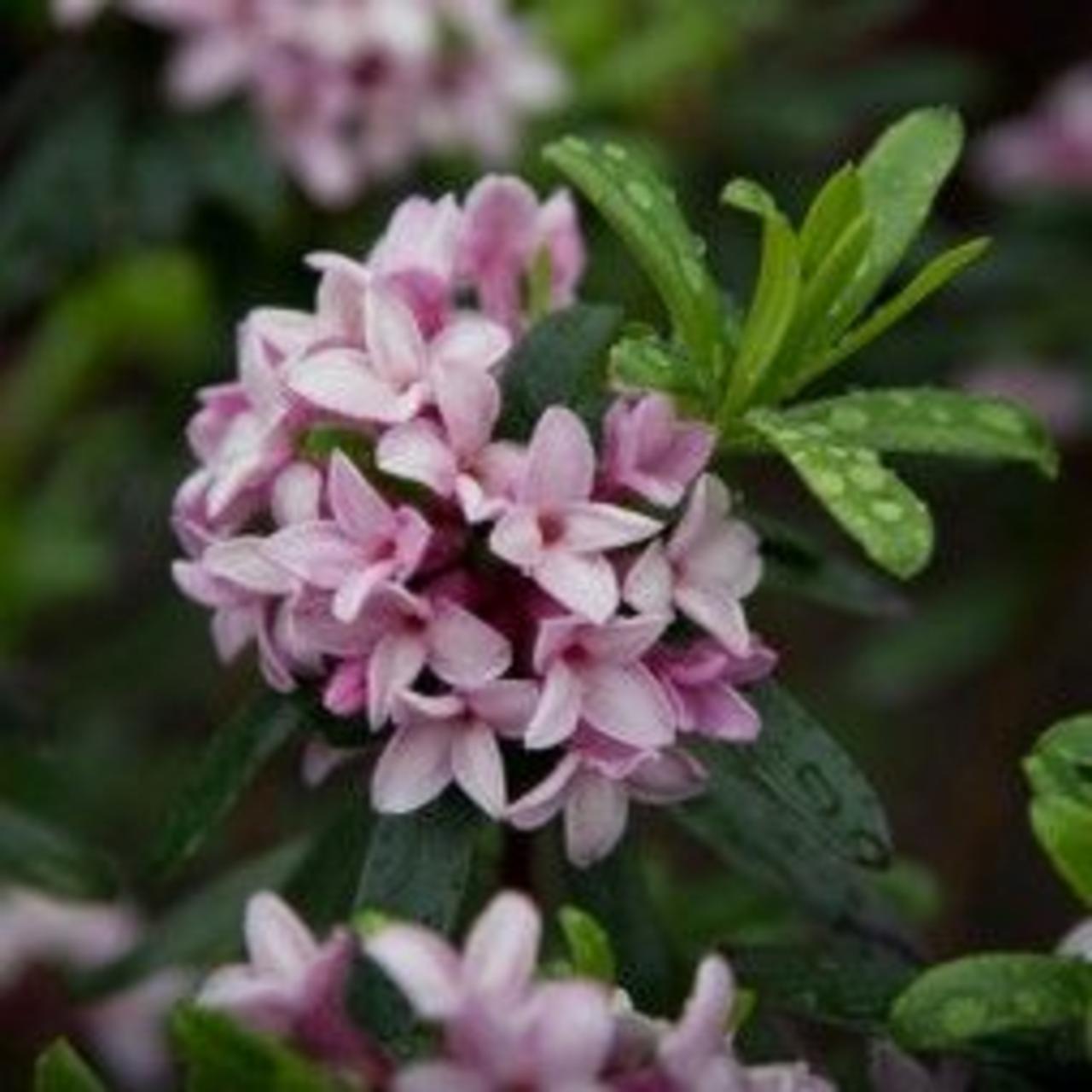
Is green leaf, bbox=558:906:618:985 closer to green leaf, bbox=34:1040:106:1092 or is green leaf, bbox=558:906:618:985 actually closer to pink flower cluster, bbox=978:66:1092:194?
green leaf, bbox=34:1040:106:1092

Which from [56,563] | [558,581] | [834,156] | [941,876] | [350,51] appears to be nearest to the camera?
[558,581]

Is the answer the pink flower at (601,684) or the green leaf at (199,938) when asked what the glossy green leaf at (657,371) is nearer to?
the pink flower at (601,684)

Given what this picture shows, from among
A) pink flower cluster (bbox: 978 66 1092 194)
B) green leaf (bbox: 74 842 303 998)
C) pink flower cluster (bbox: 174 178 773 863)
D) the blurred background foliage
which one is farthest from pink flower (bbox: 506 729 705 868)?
pink flower cluster (bbox: 978 66 1092 194)

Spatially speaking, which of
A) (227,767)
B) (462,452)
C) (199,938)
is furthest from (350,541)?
(199,938)

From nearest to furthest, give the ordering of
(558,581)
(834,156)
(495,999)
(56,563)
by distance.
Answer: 1. (495,999)
2. (558,581)
3. (56,563)
4. (834,156)

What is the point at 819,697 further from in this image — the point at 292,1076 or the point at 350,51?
the point at 292,1076

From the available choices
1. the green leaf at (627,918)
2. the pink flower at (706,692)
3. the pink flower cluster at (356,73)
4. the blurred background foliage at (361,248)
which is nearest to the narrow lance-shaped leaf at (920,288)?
the pink flower at (706,692)

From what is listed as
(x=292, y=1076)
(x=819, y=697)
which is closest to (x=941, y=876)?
(x=819, y=697)
